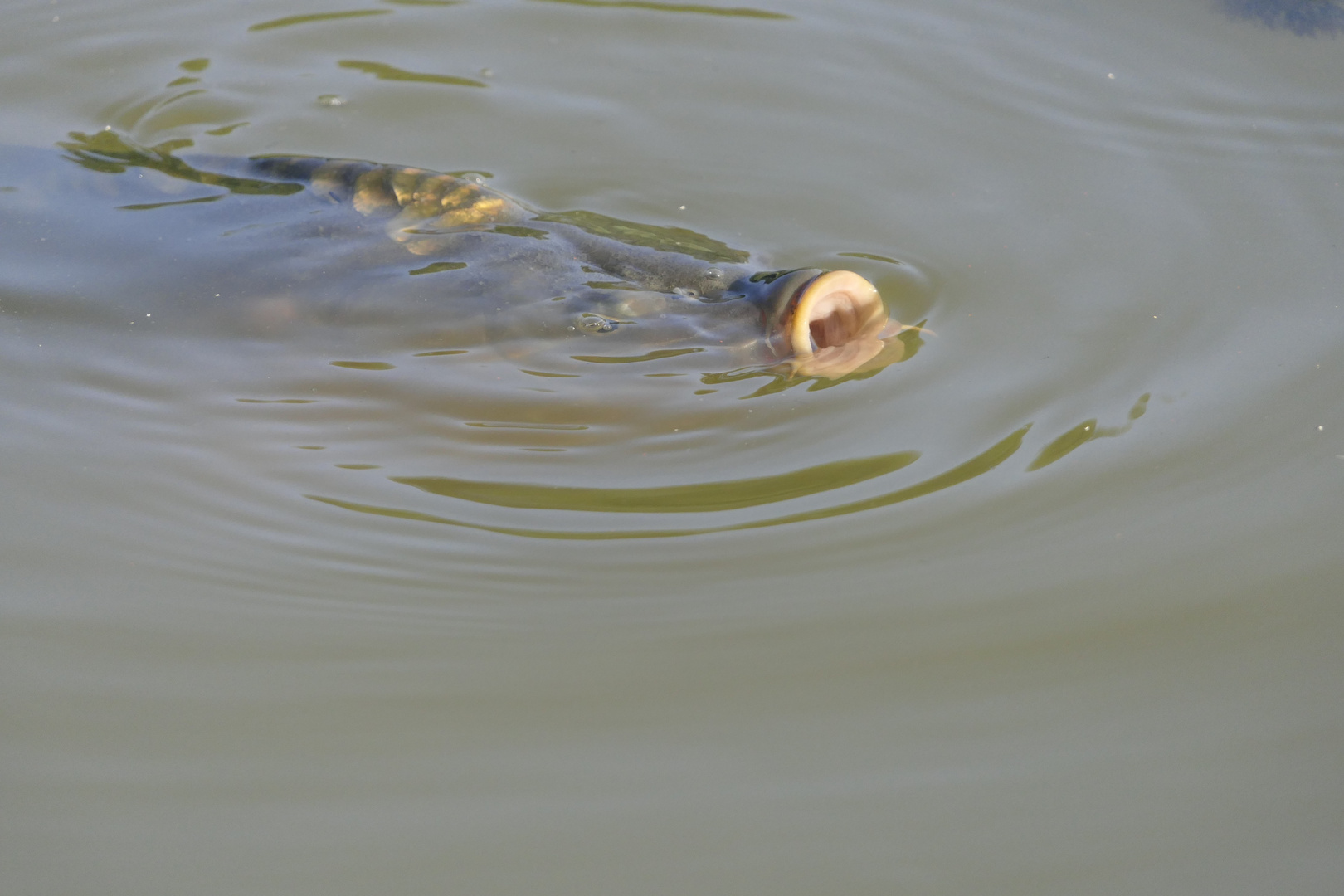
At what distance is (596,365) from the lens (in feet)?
9.48

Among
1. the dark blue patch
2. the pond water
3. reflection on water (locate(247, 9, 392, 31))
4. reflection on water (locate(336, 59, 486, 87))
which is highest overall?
reflection on water (locate(247, 9, 392, 31))

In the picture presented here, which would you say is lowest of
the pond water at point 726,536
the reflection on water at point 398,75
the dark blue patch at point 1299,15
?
the pond water at point 726,536

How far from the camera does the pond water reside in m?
1.98

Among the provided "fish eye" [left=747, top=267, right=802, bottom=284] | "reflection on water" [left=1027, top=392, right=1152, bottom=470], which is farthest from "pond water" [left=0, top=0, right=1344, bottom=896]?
"fish eye" [left=747, top=267, right=802, bottom=284]

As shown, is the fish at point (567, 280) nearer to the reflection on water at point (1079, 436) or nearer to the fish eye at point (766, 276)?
the fish eye at point (766, 276)

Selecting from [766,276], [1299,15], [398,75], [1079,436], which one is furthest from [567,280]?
[1299,15]

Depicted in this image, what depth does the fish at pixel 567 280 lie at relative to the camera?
279cm

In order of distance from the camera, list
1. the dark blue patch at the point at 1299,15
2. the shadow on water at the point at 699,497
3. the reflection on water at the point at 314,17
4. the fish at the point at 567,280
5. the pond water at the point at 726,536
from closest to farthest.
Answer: the pond water at the point at 726,536 → the shadow on water at the point at 699,497 → the fish at the point at 567,280 → the dark blue patch at the point at 1299,15 → the reflection on water at the point at 314,17

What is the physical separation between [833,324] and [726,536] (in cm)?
59

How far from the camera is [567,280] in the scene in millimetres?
3027

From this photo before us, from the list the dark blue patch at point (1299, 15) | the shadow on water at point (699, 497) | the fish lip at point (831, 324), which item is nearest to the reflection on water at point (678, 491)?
the shadow on water at point (699, 497)

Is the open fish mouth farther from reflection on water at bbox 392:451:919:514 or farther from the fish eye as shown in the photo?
reflection on water at bbox 392:451:919:514

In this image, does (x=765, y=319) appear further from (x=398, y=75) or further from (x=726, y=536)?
(x=398, y=75)

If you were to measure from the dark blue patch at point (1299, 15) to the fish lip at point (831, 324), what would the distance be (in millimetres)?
2504
